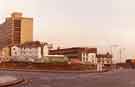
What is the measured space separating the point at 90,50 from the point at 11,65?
5875cm

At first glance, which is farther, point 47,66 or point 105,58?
point 105,58

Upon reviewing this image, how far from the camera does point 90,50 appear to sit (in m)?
170

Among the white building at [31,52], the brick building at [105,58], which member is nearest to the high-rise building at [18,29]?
the white building at [31,52]

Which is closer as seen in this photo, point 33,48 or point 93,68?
point 93,68

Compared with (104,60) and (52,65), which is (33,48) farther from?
(104,60)

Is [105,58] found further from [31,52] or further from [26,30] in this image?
[31,52]

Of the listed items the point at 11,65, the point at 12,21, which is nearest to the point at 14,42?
the point at 12,21

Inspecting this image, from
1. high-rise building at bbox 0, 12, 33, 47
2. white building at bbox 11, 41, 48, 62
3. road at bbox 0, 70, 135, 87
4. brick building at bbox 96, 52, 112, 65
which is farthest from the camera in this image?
high-rise building at bbox 0, 12, 33, 47

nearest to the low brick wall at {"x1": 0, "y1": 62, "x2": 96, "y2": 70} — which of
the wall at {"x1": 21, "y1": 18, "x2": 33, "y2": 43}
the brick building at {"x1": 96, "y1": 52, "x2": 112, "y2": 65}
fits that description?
the brick building at {"x1": 96, "y1": 52, "x2": 112, "y2": 65}

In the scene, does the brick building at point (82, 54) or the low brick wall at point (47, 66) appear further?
the brick building at point (82, 54)

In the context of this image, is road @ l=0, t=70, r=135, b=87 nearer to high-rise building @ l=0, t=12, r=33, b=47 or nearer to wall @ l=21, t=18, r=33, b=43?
wall @ l=21, t=18, r=33, b=43

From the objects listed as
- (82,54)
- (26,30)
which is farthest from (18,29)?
(82,54)

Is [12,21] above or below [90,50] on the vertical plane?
above

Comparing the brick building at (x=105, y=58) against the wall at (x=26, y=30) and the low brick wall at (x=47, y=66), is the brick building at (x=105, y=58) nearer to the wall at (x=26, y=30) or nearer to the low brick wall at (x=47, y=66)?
the wall at (x=26, y=30)
